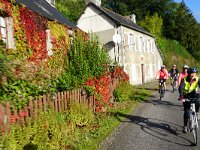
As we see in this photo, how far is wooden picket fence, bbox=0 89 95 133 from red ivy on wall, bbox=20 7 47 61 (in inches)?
193

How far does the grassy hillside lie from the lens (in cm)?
5254

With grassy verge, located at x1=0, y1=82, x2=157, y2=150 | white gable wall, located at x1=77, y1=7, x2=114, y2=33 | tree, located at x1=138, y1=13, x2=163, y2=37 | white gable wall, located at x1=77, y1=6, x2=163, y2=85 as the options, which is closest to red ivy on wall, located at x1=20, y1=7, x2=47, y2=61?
grassy verge, located at x1=0, y1=82, x2=157, y2=150

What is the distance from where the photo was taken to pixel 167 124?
35.6ft

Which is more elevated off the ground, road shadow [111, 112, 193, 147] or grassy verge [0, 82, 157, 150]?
grassy verge [0, 82, 157, 150]

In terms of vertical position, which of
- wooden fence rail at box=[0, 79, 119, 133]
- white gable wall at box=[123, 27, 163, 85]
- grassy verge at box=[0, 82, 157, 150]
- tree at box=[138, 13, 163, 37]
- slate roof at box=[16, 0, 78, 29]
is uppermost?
tree at box=[138, 13, 163, 37]

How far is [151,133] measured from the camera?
9633 millimetres

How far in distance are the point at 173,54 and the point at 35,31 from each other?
44859 millimetres

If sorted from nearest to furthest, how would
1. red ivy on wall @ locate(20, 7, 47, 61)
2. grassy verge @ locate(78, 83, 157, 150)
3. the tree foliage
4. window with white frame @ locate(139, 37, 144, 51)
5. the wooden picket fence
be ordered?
the wooden picket fence
grassy verge @ locate(78, 83, 157, 150)
red ivy on wall @ locate(20, 7, 47, 61)
window with white frame @ locate(139, 37, 144, 51)
the tree foliage

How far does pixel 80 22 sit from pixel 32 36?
19.5 meters

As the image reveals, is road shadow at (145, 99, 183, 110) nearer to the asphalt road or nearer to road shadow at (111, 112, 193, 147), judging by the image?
the asphalt road

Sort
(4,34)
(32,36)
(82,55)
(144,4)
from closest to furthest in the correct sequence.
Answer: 1. (82,55)
2. (4,34)
3. (32,36)
4. (144,4)

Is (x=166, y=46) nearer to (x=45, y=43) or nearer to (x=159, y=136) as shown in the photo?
(x=45, y=43)

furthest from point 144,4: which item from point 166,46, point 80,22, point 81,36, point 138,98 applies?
point 81,36

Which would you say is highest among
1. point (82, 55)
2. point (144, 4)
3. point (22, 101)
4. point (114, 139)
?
point (144, 4)
